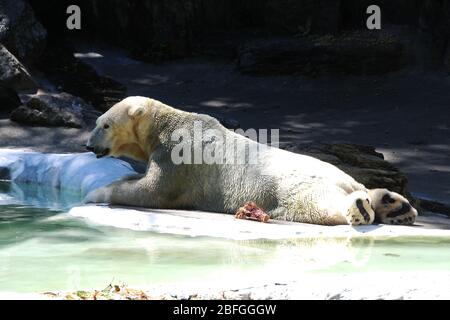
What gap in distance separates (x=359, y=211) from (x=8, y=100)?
818 cm

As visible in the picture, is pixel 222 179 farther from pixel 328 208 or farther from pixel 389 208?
pixel 389 208

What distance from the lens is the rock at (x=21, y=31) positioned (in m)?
16.4

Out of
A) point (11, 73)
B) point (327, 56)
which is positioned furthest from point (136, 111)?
point (327, 56)

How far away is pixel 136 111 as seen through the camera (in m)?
7.90

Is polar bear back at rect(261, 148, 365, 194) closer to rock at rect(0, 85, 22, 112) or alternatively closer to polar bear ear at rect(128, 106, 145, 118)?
polar bear ear at rect(128, 106, 145, 118)

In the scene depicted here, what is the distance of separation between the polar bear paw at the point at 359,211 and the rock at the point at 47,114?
6.67 metres

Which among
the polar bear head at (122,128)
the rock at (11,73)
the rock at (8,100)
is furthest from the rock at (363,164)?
the rock at (11,73)

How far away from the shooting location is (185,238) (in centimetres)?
641

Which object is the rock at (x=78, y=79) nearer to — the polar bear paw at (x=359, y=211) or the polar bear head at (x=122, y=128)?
the polar bear head at (x=122, y=128)

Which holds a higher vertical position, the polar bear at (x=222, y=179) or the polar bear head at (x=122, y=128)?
the polar bear head at (x=122, y=128)

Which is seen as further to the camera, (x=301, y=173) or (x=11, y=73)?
(x=11, y=73)

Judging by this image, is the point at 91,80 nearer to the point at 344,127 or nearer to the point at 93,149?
the point at 344,127

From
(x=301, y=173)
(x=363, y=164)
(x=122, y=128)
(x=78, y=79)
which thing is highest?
(x=122, y=128)

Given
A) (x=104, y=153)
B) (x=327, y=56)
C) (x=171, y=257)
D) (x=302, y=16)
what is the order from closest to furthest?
(x=171, y=257), (x=104, y=153), (x=327, y=56), (x=302, y=16)
